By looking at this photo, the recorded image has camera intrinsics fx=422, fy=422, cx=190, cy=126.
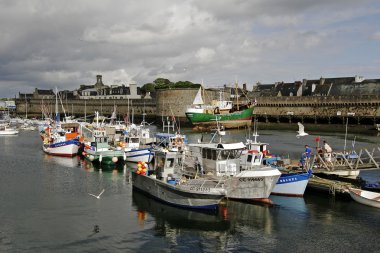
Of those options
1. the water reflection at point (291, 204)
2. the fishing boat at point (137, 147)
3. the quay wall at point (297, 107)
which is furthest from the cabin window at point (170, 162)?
the quay wall at point (297, 107)

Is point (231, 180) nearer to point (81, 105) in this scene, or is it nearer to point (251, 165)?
point (251, 165)

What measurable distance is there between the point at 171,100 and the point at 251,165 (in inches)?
2668

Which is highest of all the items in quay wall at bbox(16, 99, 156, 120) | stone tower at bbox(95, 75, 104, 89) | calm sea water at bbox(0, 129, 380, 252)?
stone tower at bbox(95, 75, 104, 89)

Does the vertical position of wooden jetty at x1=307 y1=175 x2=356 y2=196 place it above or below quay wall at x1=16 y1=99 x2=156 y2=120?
below

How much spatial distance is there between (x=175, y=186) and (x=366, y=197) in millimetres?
9342

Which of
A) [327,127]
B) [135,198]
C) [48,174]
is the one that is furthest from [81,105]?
[135,198]

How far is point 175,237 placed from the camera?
55.3 ft

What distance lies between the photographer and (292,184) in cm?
2245

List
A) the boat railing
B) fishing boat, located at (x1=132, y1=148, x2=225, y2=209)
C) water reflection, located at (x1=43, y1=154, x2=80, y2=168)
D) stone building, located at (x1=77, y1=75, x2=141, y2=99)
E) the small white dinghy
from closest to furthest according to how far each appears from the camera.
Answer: fishing boat, located at (x1=132, y1=148, x2=225, y2=209) → the boat railing → the small white dinghy → water reflection, located at (x1=43, y1=154, x2=80, y2=168) → stone building, located at (x1=77, y1=75, x2=141, y2=99)

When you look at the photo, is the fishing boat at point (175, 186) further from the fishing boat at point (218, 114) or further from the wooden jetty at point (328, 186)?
the fishing boat at point (218, 114)

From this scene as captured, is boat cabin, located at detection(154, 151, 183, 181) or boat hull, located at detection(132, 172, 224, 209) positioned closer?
boat hull, located at detection(132, 172, 224, 209)

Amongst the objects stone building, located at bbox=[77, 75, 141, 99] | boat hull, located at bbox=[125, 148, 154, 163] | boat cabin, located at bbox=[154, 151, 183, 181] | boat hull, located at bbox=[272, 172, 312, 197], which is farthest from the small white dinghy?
stone building, located at bbox=[77, 75, 141, 99]

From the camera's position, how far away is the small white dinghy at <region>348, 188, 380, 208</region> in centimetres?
2021

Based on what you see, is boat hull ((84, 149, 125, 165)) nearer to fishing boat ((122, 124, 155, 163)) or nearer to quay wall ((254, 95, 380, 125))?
fishing boat ((122, 124, 155, 163))
